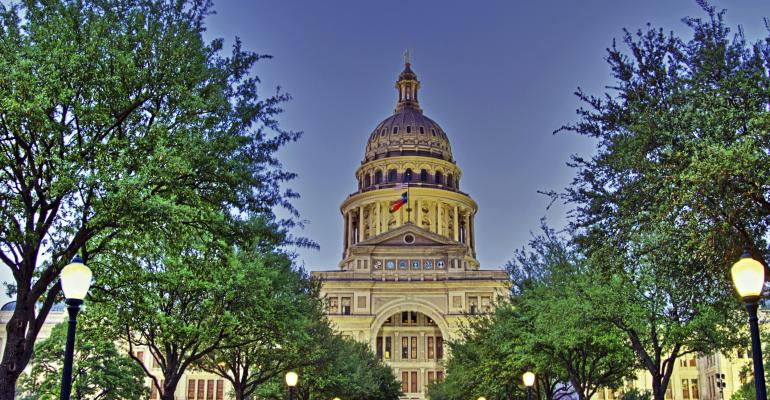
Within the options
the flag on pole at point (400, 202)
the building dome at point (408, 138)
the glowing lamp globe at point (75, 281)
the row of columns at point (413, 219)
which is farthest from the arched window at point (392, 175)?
the glowing lamp globe at point (75, 281)

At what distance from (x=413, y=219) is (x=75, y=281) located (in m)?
118

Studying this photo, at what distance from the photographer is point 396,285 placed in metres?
110

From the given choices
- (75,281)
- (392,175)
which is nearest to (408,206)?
(392,175)

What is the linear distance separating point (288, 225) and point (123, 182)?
6572 mm

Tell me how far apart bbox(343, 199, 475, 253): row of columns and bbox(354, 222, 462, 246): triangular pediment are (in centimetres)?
1309

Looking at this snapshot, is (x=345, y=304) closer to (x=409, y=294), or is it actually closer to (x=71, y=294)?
(x=409, y=294)

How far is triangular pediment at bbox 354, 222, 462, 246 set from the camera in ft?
375

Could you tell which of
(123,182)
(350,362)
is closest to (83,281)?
(123,182)

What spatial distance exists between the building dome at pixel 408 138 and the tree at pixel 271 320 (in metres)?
95.5

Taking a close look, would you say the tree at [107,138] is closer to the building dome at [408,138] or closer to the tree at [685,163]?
the tree at [685,163]

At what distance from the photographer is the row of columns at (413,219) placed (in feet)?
427

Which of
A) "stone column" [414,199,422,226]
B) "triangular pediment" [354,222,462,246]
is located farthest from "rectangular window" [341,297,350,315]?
"stone column" [414,199,422,226]

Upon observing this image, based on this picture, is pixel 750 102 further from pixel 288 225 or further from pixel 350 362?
pixel 350 362

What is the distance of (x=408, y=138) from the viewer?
138875 mm
